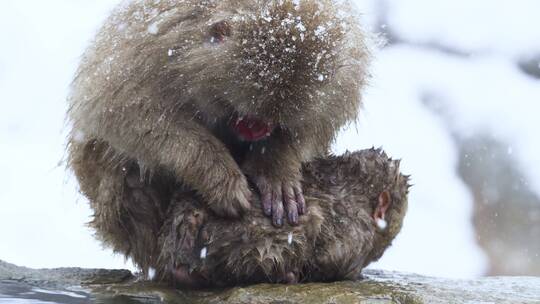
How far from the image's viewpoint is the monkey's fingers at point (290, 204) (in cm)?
394

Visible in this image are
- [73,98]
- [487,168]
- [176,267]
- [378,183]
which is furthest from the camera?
[487,168]

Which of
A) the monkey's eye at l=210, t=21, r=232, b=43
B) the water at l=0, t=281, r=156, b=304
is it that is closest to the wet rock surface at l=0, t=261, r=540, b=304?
the water at l=0, t=281, r=156, b=304

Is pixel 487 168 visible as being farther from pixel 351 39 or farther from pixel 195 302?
pixel 195 302

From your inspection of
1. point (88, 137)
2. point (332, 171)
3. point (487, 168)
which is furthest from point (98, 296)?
point (487, 168)

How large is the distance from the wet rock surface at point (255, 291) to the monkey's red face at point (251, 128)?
29.9 inches

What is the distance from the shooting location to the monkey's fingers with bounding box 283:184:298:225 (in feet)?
12.9

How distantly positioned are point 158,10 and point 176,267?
4.10 ft

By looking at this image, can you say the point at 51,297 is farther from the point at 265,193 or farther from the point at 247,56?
the point at 247,56

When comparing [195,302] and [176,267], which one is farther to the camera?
[176,267]

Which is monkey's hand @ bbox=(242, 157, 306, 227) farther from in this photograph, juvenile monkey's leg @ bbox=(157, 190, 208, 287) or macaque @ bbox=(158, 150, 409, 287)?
juvenile monkey's leg @ bbox=(157, 190, 208, 287)

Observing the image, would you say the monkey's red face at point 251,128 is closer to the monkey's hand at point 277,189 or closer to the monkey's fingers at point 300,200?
the monkey's hand at point 277,189

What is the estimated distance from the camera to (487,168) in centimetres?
1035

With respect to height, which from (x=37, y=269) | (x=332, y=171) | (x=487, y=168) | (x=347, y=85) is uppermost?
(x=487, y=168)

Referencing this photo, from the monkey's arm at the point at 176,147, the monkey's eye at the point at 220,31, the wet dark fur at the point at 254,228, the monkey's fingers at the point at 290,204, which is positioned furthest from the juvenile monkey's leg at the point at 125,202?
the monkey's eye at the point at 220,31
